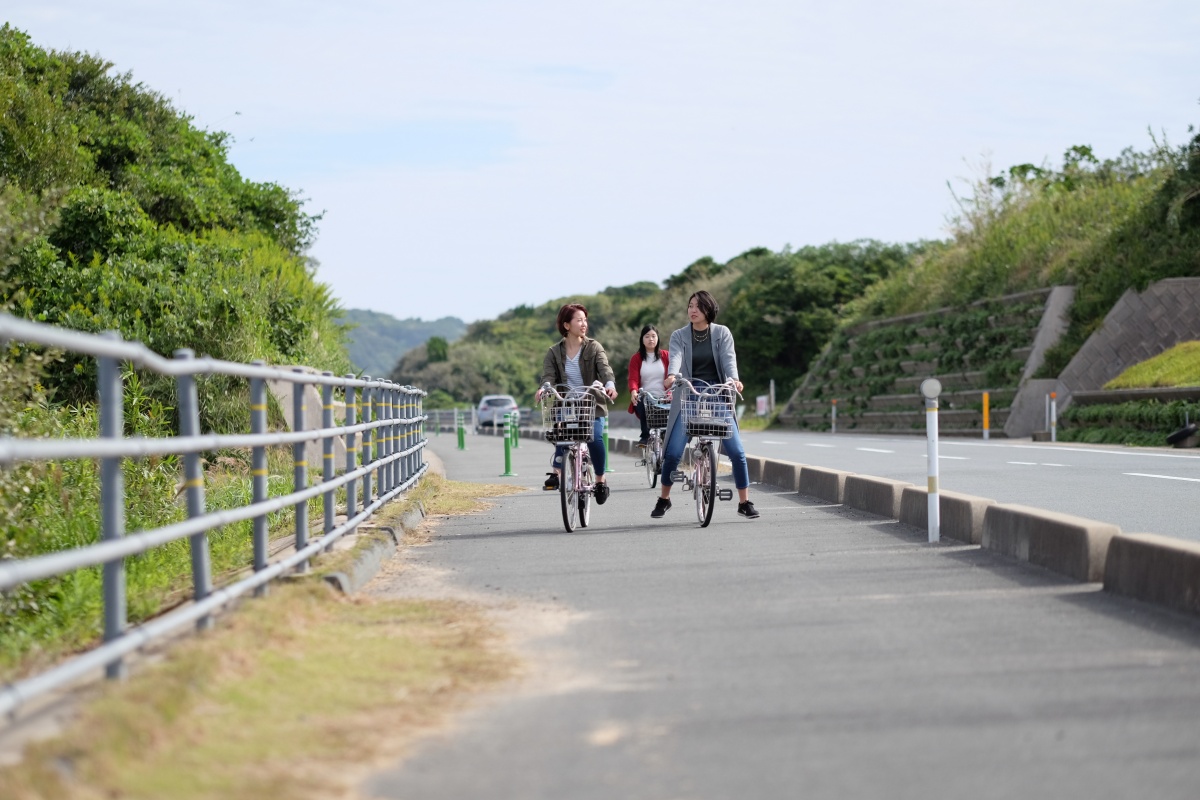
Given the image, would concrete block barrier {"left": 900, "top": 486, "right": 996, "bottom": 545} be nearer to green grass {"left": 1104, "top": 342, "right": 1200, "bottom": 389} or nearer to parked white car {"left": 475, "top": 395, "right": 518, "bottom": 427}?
green grass {"left": 1104, "top": 342, "right": 1200, "bottom": 389}

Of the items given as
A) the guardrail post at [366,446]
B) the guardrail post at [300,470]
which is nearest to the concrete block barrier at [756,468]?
the guardrail post at [366,446]

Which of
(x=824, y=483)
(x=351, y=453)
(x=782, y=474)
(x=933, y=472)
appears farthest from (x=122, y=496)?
(x=782, y=474)

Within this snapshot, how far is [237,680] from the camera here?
5309 millimetres

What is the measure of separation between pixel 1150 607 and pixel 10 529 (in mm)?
8106

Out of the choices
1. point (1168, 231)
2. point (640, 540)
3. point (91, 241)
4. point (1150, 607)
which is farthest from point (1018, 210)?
point (1150, 607)

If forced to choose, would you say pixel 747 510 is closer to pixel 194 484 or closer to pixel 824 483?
pixel 824 483

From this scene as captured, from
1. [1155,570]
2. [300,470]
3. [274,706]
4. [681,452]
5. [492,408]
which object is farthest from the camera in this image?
[492,408]

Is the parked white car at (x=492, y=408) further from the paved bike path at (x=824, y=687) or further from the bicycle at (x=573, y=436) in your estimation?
the paved bike path at (x=824, y=687)

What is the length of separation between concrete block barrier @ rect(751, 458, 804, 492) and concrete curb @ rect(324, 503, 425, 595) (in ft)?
19.0

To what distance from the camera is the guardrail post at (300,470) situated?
26.6ft

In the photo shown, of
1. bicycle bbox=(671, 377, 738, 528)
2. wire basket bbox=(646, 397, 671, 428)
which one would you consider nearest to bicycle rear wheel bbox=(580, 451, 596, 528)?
bicycle bbox=(671, 377, 738, 528)

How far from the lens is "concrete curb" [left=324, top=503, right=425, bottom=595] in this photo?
26.0 feet

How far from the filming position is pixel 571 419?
12.2 m

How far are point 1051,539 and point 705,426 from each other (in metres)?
3.84
